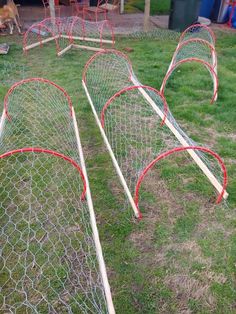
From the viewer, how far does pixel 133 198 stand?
343cm

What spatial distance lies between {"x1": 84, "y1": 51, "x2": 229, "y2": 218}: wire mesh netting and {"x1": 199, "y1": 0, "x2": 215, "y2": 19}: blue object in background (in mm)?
5566

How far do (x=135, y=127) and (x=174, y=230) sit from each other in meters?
2.00

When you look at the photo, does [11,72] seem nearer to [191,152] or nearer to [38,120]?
[38,120]

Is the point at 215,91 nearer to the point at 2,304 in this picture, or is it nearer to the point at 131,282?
the point at 131,282

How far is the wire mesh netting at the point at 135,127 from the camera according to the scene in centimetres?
394

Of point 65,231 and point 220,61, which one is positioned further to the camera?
point 220,61

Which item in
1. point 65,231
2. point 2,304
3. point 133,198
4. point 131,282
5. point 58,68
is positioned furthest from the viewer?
point 58,68

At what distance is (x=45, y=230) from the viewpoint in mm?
3129

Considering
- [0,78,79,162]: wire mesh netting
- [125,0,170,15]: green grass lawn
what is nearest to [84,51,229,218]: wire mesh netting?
[0,78,79,162]: wire mesh netting

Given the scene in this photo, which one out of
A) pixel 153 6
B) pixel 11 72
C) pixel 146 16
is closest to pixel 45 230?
pixel 11 72

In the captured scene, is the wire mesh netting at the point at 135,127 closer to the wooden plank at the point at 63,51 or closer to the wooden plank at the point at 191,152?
the wooden plank at the point at 191,152

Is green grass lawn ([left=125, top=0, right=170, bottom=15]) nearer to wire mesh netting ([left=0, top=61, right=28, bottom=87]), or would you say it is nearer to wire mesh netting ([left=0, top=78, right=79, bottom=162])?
wire mesh netting ([left=0, top=61, right=28, bottom=87])

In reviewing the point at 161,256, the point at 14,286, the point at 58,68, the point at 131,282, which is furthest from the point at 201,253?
the point at 58,68

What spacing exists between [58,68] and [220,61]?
369cm
